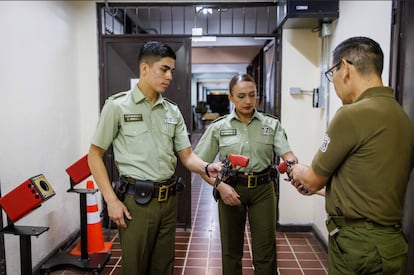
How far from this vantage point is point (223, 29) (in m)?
5.46

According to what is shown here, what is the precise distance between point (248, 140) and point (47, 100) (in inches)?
68.5

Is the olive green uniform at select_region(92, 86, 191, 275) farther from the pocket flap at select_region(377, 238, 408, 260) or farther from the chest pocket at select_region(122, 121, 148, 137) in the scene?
the pocket flap at select_region(377, 238, 408, 260)

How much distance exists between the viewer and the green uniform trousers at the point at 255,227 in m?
2.08

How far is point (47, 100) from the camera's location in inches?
110

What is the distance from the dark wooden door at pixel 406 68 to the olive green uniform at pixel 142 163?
1311 millimetres

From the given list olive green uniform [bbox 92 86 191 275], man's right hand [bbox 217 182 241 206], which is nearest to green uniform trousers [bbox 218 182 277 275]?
man's right hand [bbox 217 182 241 206]

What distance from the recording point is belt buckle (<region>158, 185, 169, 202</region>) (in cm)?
167

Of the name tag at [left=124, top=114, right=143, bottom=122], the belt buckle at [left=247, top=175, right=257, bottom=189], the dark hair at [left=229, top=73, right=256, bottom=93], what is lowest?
the belt buckle at [left=247, top=175, right=257, bottom=189]

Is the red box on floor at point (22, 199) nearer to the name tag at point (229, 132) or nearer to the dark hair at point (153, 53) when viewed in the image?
the dark hair at point (153, 53)

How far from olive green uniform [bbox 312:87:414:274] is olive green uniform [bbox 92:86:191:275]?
79 cm

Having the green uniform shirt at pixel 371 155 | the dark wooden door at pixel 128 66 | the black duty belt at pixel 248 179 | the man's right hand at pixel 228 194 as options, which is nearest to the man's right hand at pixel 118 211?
the man's right hand at pixel 228 194

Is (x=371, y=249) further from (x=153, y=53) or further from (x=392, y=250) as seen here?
(x=153, y=53)

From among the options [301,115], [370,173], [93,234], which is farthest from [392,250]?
[93,234]

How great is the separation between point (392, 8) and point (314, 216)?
7.42 ft
